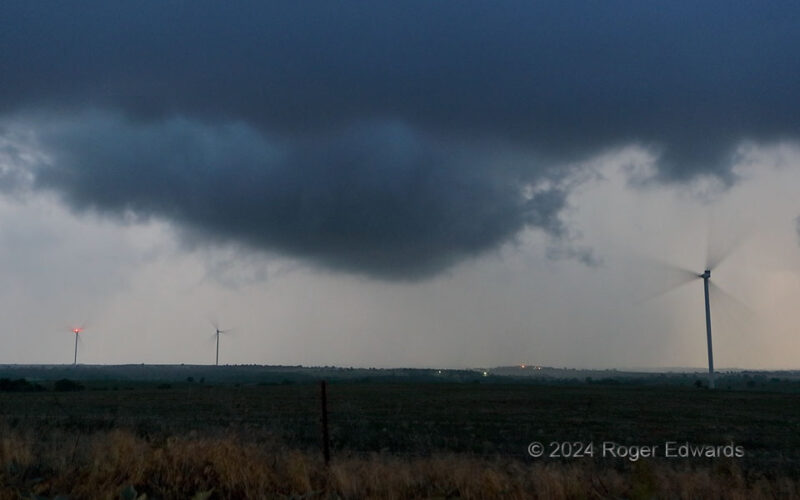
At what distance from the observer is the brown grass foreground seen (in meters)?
11.7

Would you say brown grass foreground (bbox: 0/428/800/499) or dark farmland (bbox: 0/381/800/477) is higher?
brown grass foreground (bbox: 0/428/800/499)

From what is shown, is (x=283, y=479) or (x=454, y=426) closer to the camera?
(x=283, y=479)

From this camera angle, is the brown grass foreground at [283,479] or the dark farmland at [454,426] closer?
the brown grass foreground at [283,479]

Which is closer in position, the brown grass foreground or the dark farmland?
the brown grass foreground

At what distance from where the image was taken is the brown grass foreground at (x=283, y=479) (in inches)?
460

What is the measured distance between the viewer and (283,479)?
1244 cm

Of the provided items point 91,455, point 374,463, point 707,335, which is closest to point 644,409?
point 374,463

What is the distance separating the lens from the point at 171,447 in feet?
44.9

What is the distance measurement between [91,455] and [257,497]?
3866 millimetres

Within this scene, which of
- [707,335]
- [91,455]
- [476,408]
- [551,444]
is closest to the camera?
[91,455]

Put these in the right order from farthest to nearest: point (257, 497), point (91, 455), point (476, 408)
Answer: point (476, 408)
point (91, 455)
point (257, 497)

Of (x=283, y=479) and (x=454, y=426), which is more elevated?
(x=283, y=479)

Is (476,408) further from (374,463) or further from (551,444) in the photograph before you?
(374,463)

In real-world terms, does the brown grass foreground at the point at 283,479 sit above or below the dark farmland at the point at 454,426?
above
